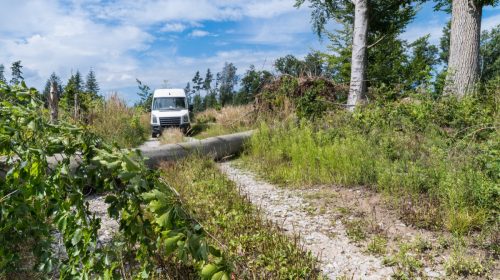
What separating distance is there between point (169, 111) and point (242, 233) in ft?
48.8

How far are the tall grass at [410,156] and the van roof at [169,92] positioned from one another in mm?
9903

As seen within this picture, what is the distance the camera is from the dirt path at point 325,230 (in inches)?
141

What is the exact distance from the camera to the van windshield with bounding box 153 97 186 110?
61.2 ft

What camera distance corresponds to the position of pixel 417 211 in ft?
15.4

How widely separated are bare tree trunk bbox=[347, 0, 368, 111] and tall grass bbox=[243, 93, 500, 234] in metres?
1.39

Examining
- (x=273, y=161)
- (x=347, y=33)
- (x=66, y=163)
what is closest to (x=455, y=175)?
(x=273, y=161)

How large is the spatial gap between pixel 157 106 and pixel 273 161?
38.4ft

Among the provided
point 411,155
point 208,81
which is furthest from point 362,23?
point 208,81

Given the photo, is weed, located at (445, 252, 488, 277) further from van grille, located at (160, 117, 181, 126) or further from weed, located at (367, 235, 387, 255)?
van grille, located at (160, 117, 181, 126)

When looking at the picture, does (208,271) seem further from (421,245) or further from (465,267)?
(421,245)

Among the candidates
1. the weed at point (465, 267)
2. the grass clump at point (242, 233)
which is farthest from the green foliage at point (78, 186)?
the weed at point (465, 267)

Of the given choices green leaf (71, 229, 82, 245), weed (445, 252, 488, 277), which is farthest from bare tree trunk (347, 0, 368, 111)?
green leaf (71, 229, 82, 245)

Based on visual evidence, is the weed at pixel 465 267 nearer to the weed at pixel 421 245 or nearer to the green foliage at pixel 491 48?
the weed at pixel 421 245

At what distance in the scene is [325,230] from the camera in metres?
4.64
